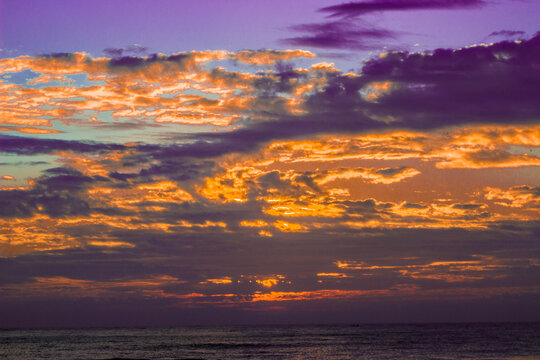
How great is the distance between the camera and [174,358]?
9869 cm

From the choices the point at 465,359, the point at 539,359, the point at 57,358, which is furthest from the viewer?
the point at 57,358

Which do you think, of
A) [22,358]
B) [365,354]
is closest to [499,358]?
[365,354]

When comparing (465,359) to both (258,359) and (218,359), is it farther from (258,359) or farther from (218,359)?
(218,359)

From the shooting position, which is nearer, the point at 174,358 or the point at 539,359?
the point at 539,359

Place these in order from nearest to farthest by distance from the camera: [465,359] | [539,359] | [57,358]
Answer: [539,359], [465,359], [57,358]

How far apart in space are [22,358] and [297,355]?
4565 centimetres

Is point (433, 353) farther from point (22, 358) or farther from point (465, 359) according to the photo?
point (22, 358)

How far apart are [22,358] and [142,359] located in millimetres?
23518

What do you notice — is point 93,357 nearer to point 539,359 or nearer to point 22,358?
point 22,358

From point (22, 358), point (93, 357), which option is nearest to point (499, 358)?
point (93, 357)

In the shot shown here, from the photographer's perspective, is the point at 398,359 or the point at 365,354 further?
the point at 365,354

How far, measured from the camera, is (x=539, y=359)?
284 ft

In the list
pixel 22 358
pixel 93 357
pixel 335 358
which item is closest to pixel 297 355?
pixel 335 358

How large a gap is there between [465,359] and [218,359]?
123ft
